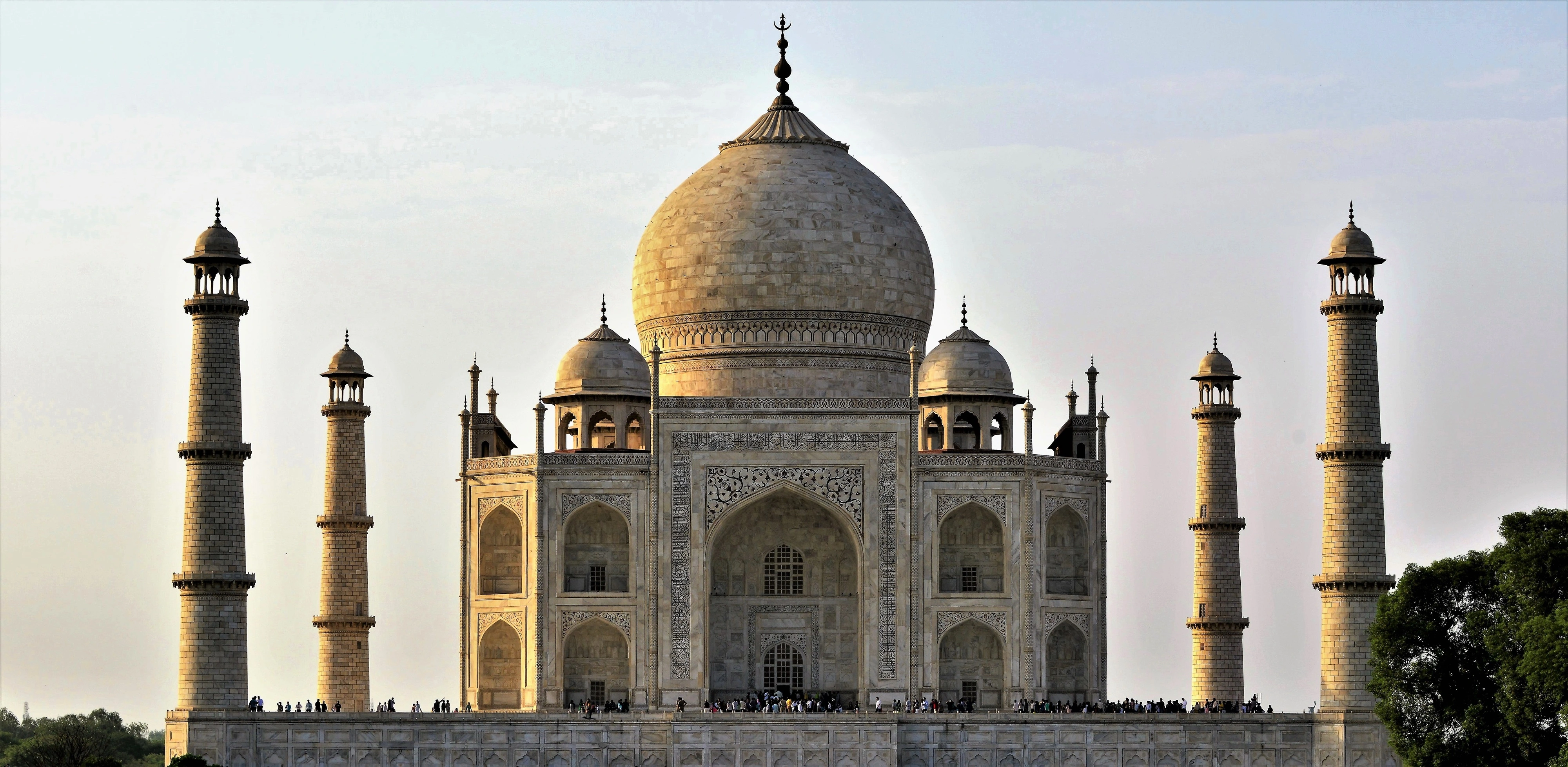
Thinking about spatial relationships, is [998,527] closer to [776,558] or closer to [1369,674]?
[776,558]

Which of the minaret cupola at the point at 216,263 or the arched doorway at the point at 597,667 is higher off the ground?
the minaret cupola at the point at 216,263

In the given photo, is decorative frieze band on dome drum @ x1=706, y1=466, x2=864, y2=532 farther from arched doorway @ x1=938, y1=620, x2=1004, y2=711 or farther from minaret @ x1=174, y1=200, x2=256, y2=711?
minaret @ x1=174, y1=200, x2=256, y2=711

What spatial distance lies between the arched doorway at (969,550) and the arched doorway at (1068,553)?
0.96m

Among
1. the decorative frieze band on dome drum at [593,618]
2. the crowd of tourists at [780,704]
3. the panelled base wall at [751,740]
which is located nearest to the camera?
the panelled base wall at [751,740]

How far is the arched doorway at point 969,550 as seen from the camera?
131 feet

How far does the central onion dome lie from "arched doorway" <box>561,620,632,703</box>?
4.44 metres

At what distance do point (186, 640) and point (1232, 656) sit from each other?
56.0 feet

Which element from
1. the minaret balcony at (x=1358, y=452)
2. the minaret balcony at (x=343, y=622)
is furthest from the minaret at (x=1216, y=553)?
the minaret balcony at (x=343, y=622)

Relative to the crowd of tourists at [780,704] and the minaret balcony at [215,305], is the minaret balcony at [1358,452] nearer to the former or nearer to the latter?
the crowd of tourists at [780,704]

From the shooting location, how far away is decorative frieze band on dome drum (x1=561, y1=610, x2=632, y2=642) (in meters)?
39.2

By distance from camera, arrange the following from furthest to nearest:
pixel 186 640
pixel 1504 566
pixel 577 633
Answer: pixel 577 633, pixel 186 640, pixel 1504 566

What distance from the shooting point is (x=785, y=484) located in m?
39.1

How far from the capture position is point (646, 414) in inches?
1662

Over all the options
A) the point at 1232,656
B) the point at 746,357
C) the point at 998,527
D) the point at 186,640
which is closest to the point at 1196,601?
the point at 1232,656
